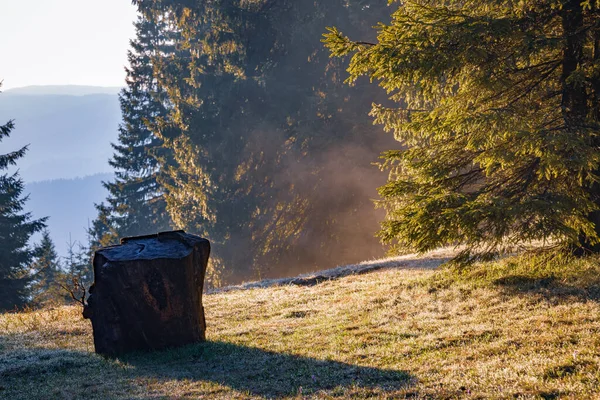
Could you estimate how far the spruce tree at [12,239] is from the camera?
104ft

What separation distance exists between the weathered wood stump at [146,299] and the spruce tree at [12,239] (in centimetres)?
2373

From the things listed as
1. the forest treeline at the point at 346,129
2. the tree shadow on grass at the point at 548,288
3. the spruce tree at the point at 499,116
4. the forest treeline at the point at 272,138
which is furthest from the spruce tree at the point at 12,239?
the tree shadow on grass at the point at 548,288

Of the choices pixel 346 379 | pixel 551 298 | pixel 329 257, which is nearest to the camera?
pixel 346 379

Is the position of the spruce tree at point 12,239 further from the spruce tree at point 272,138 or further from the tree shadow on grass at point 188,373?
the tree shadow on grass at point 188,373

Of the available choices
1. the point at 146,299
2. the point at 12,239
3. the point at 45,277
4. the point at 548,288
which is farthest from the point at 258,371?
the point at 45,277

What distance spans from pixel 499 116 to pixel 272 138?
2702cm

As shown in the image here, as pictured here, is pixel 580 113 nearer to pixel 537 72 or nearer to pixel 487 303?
pixel 537 72

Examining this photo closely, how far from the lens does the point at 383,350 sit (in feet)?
28.2

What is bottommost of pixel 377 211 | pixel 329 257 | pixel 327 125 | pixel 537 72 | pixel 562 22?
pixel 329 257

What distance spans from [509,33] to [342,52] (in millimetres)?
2930

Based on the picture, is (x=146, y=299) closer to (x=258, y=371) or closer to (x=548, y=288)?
(x=258, y=371)

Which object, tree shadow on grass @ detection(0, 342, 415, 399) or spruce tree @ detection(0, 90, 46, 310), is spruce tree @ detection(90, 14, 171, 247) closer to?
spruce tree @ detection(0, 90, 46, 310)

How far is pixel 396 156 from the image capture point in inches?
448

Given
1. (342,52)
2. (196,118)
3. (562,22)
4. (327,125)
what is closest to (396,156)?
(342,52)
